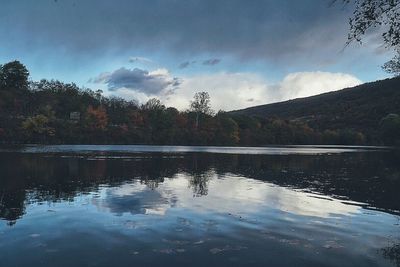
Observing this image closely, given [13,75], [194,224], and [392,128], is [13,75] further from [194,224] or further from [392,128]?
[194,224]

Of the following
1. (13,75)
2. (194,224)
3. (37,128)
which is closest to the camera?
(194,224)

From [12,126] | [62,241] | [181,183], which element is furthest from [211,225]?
[12,126]

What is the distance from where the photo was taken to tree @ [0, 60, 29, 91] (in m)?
186

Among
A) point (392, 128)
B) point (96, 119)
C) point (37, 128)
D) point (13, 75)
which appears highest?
point (13, 75)

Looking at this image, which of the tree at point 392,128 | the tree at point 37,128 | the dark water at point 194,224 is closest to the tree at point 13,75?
the tree at point 37,128

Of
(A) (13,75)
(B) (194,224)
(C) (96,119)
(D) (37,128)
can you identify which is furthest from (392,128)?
(A) (13,75)

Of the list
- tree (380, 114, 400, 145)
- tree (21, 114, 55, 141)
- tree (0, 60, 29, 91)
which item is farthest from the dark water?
tree (0, 60, 29, 91)

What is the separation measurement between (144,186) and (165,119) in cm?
15011

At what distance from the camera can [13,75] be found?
186750mm

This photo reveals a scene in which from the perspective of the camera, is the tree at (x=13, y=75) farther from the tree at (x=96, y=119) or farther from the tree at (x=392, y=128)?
the tree at (x=392, y=128)

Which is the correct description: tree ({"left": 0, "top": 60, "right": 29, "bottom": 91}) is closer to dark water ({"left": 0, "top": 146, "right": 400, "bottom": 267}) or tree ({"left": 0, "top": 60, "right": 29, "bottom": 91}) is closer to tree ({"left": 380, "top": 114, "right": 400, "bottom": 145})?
tree ({"left": 380, "top": 114, "right": 400, "bottom": 145})

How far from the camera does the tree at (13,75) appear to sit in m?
186

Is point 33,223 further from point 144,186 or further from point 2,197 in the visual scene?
point 144,186

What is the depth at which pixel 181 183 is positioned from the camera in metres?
34.9
